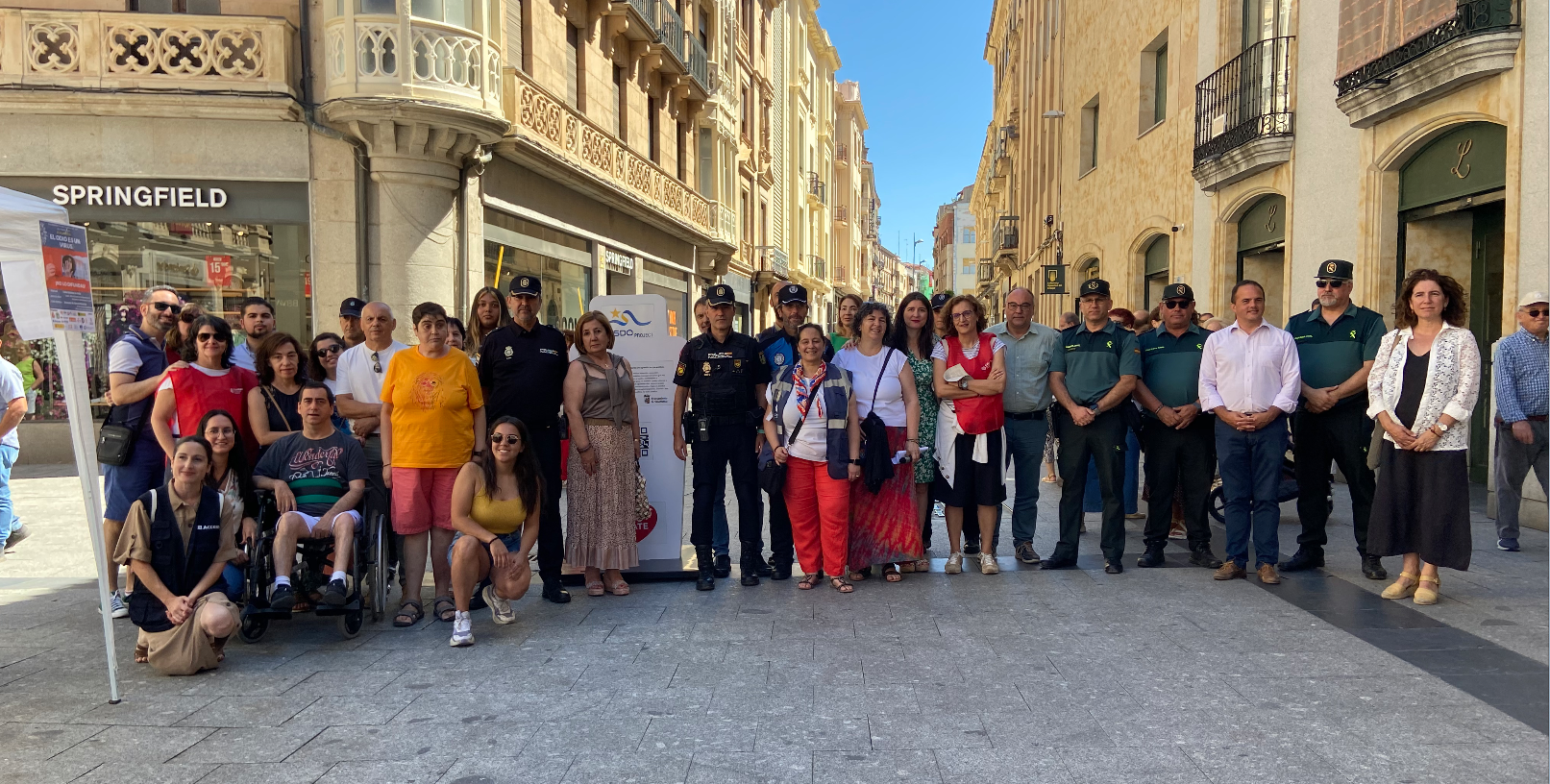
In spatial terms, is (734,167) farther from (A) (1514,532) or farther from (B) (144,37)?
(A) (1514,532)

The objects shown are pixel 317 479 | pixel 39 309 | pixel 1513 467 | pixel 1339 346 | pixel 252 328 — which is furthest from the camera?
pixel 1513 467

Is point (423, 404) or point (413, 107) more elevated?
point (413, 107)

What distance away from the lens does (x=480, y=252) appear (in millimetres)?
14031

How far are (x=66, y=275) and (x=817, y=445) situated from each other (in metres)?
4.02

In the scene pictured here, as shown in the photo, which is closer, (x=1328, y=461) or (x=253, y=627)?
(x=253, y=627)

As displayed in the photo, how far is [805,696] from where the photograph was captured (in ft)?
14.2

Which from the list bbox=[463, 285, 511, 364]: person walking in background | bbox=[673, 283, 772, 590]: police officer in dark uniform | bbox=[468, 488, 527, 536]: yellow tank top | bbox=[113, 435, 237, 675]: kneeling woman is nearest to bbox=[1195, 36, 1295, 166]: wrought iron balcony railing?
bbox=[673, 283, 772, 590]: police officer in dark uniform

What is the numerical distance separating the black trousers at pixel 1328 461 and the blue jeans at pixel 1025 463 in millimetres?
1750

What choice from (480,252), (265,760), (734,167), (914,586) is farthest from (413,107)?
(734,167)

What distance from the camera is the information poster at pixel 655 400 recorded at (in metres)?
6.97

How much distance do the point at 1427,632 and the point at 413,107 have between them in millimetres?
11701

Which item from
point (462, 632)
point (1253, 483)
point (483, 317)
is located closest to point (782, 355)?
point (483, 317)

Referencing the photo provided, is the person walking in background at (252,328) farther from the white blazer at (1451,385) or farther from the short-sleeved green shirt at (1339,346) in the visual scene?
the white blazer at (1451,385)

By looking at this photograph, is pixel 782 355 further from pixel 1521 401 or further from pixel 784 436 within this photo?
pixel 1521 401
